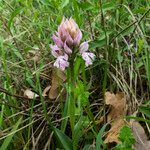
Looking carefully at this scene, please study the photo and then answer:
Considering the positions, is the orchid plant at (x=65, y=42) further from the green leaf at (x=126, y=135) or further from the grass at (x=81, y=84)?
the green leaf at (x=126, y=135)

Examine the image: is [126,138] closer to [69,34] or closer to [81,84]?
[81,84]

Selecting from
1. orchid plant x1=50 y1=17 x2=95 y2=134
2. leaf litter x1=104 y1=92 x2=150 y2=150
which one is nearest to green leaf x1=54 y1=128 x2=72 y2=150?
leaf litter x1=104 y1=92 x2=150 y2=150

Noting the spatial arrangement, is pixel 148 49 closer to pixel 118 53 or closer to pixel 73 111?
pixel 118 53

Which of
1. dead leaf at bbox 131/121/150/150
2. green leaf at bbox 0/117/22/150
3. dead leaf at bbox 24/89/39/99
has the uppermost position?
dead leaf at bbox 24/89/39/99

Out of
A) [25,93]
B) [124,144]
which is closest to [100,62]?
[25,93]

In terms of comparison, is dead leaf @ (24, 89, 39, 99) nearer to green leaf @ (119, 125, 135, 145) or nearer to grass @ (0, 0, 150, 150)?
grass @ (0, 0, 150, 150)

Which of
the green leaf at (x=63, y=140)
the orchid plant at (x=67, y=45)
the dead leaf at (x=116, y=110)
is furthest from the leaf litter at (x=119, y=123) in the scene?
the orchid plant at (x=67, y=45)

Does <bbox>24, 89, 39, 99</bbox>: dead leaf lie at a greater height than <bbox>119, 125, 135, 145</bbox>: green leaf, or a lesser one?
greater
